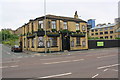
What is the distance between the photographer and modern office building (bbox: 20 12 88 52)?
26.6 meters

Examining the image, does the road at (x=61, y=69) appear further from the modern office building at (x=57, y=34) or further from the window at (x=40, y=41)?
the window at (x=40, y=41)

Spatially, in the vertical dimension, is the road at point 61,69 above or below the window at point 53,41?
below

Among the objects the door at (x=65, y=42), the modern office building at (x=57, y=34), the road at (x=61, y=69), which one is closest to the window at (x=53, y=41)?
the modern office building at (x=57, y=34)

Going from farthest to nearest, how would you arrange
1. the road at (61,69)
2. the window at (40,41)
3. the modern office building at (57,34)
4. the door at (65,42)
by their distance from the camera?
the door at (65,42) → the modern office building at (57,34) → the window at (40,41) → the road at (61,69)

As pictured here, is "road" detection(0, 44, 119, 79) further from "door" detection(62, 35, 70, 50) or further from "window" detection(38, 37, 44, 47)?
"door" detection(62, 35, 70, 50)

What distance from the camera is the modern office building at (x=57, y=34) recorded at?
26.6m

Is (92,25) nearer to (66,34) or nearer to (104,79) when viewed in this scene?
(66,34)

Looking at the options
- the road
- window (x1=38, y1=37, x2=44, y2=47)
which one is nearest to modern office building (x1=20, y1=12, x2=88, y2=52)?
window (x1=38, y1=37, x2=44, y2=47)

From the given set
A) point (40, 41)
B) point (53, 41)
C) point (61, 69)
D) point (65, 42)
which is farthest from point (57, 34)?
point (61, 69)

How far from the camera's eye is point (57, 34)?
27.8m

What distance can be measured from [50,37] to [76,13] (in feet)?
42.1

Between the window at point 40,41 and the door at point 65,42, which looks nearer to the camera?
the window at point 40,41

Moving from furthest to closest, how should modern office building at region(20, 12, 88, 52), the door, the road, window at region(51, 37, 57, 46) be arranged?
the door < window at region(51, 37, 57, 46) < modern office building at region(20, 12, 88, 52) < the road

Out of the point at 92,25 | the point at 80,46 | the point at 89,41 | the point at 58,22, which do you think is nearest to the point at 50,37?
the point at 58,22
